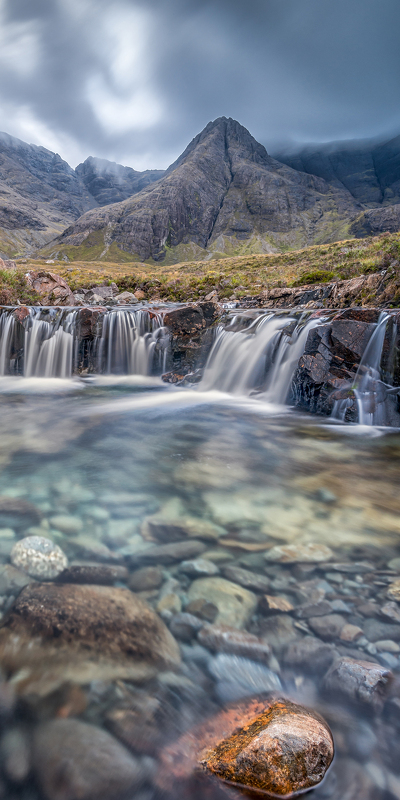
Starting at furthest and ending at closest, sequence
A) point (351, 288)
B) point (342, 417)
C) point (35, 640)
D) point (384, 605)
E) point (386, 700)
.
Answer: point (351, 288), point (342, 417), point (384, 605), point (35, 640), point (386, 700)

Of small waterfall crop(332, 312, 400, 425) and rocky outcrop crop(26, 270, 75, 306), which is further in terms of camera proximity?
rocky outcrop crop(26, 270, 75, 306)

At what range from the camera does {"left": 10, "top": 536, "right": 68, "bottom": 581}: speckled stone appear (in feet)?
10.2

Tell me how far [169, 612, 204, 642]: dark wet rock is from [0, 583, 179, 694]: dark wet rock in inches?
2.7

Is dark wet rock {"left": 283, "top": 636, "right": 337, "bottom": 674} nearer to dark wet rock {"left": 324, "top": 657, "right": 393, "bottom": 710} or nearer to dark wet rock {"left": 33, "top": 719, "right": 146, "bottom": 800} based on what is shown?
dark wet rock {"left": 324, "top": 657, "right": 393, "bottom": 710}

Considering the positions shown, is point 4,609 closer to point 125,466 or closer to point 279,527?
point 279,527

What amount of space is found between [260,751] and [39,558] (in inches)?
94.1

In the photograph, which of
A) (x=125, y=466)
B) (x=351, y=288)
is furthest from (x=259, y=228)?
(x=125, y=466)

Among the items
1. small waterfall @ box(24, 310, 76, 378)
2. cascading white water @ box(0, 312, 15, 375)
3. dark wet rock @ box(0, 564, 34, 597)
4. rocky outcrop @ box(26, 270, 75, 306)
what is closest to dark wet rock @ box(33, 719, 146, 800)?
dark wet rock @ box(0, 564, 34, 597)

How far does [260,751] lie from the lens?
1.66m

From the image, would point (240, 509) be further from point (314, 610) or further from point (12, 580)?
point (12, 580)

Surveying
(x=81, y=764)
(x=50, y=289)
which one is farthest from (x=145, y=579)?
(x=50, y=289)

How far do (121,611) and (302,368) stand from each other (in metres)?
8.07

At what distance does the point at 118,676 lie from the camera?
86.7 inches

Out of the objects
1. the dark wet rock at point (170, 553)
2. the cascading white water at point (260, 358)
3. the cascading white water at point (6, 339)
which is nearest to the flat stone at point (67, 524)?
the dark wet rock at point (170, 553)
